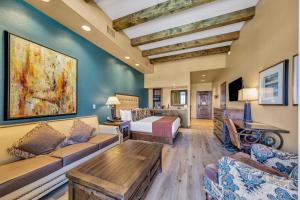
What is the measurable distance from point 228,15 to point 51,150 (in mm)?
4683

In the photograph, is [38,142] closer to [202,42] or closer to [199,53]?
[202,42]

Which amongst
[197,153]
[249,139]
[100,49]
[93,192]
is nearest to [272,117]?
[249,139]

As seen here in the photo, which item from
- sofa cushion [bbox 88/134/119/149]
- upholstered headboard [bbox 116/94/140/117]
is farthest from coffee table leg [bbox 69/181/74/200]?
→ upholstered headboard [bbox 116/94/140/117]

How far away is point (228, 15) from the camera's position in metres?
3.11

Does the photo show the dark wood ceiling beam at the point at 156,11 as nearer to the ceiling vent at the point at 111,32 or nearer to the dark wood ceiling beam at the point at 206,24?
the ceiling vent at the point at 111,32

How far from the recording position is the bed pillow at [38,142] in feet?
5.89

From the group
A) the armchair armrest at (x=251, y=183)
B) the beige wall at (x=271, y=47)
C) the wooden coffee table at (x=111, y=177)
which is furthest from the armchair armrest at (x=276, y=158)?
the wooden coffee table at (x=111, y=177)

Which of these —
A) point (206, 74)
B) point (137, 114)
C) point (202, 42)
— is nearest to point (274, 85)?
point (202, 42)

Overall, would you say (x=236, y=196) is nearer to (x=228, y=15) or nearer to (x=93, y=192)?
(x=93, y=192)

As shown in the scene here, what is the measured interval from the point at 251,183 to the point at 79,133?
9.04 feet

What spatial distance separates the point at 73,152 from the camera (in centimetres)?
204

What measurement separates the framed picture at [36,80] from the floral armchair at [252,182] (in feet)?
9.58

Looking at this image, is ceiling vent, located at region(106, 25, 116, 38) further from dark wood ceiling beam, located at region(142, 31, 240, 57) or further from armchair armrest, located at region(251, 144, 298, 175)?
armchair armrest, located at region(251, 144, 298, 175)

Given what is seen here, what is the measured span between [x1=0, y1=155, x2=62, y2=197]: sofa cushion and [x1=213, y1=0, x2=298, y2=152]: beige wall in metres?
3.30
